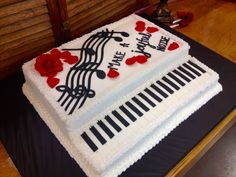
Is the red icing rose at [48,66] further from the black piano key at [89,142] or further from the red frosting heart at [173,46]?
the red frosting heart at [173,46]

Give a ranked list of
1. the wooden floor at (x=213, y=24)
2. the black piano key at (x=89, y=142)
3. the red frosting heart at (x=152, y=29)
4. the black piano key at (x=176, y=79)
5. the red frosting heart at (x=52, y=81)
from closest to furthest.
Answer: the black piano key at (x=89, y=142)
the red frosting heart at (x=52, y=81)
the black piano key at (x=176, y=79)
the red frosting heart at (x=152, y=29)
the wooden floor at (x=213, y=24)

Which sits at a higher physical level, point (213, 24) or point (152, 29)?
point (152, 29)

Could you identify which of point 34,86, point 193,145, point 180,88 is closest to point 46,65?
point 34,86

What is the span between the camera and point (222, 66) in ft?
4.66

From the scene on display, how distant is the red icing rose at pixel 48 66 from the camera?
1.15 meters

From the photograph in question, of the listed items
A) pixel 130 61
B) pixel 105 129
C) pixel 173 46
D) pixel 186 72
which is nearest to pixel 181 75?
pixel 186 72

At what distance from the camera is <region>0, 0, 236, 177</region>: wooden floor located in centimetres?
156

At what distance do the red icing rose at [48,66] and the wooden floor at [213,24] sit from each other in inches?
34.5

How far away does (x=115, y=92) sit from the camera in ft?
3.61

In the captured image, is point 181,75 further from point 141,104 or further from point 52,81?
point 52,81

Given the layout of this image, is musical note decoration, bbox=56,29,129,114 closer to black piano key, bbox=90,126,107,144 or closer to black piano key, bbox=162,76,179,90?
black piano key, bbox=90,126,107,144

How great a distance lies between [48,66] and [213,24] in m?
1.13

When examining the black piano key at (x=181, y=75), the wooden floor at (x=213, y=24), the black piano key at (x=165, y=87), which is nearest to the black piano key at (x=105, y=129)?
the black piano key at (x=165, y=87)

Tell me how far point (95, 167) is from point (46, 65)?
1.64 ft
